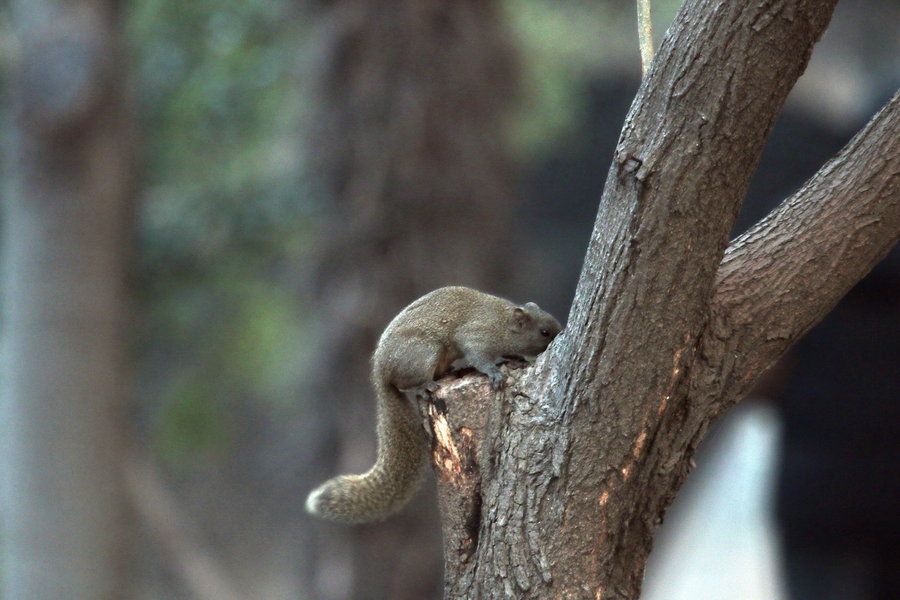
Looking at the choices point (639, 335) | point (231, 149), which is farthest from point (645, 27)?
point (231, 149)

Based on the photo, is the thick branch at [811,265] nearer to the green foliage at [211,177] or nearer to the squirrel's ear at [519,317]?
the squirrel's ear at [519,317]

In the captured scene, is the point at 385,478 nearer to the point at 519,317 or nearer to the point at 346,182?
the point at 519,317

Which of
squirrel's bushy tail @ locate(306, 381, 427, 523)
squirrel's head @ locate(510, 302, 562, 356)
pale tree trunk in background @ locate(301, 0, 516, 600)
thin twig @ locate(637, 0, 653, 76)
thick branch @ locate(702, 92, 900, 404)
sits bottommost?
squirrel's bushy tail @ locate(306, 381, 427, 523)

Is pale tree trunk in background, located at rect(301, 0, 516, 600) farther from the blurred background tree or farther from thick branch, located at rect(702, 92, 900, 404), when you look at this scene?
thick branch, located at rect(702, 92, 900, 404)

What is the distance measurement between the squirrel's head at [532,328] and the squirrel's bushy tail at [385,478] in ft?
1.83

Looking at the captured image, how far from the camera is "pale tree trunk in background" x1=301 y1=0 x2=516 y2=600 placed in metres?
7.59

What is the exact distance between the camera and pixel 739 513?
9523 mm

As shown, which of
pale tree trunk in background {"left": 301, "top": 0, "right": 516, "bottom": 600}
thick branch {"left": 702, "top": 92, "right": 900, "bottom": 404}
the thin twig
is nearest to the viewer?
thick branch {"left": 702, "top": 92, "right": 900, "bottom": 404}

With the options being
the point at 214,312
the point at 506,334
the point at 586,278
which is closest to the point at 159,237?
the point at 214,312

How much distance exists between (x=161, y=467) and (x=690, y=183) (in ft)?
38.8

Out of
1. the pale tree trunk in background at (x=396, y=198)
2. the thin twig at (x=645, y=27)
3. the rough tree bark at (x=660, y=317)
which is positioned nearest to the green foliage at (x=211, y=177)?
the pale tree trunk in background at (x=396, y=198)

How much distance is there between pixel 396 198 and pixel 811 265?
523 cm

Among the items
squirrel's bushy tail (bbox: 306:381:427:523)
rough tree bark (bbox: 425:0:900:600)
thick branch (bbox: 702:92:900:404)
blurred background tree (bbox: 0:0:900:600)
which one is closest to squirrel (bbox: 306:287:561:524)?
squirrel's bushy tail (bbox: 306:381:427:523)

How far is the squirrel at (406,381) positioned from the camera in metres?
3.06
